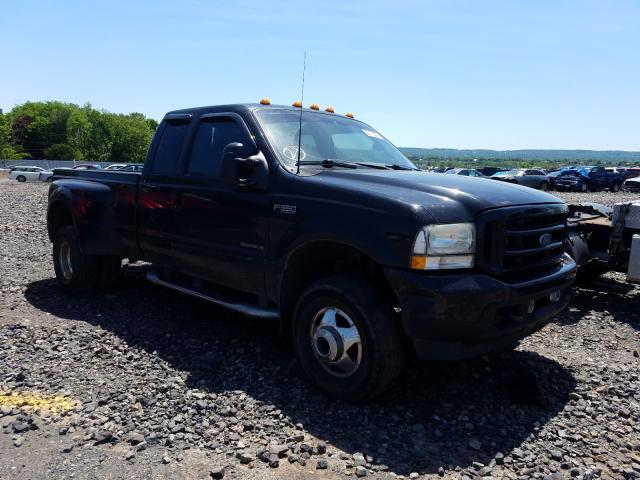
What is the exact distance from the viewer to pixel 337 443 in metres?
3.41

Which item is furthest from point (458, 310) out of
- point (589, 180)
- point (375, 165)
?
point (589, 180)

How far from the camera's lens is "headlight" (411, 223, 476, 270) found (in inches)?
134

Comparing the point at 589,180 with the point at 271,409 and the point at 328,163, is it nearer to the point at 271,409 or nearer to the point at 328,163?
the point at 328,163

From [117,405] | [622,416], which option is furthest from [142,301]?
[622,416]

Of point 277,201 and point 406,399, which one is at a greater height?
point 277,201

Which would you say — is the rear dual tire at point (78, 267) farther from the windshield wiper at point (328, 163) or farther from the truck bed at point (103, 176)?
the windshield wiper at point (328, 163)

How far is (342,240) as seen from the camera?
3730 millimetres

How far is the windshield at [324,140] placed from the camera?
15.1 ft

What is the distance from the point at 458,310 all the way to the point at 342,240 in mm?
872

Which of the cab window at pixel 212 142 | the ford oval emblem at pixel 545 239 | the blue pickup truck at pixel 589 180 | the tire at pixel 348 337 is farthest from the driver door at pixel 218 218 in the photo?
the blue pickup truck at pixel 589 180

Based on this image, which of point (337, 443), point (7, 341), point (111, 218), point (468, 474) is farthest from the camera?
point (111, 218)

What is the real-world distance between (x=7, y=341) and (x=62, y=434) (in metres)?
1.98

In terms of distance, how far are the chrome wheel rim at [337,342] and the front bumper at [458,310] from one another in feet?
1.45

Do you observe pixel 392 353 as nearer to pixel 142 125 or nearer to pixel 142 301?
pixel 142 301
